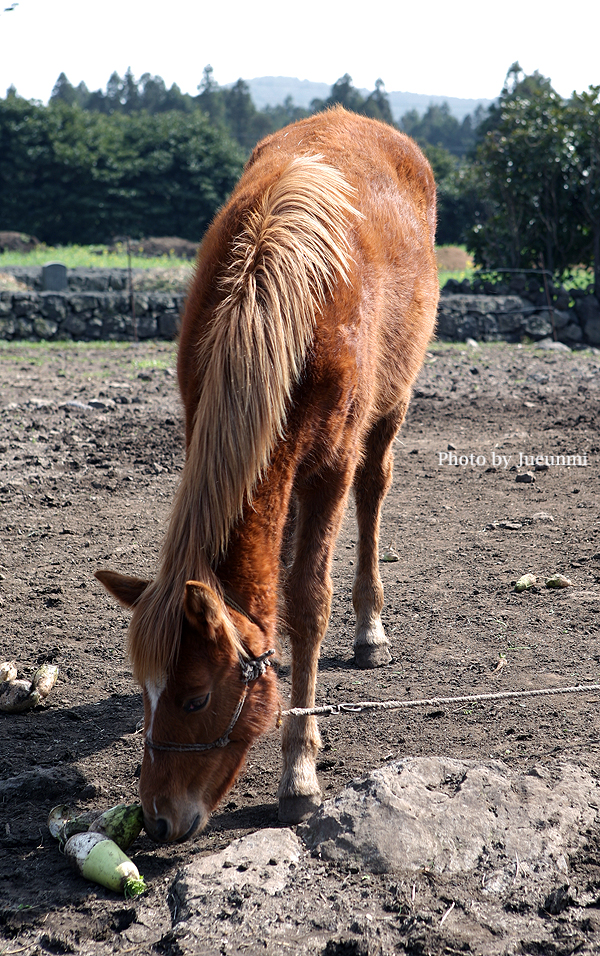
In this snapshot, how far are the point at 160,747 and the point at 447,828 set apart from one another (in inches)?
37.2

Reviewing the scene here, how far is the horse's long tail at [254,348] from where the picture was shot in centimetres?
235

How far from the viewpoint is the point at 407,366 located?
393cm

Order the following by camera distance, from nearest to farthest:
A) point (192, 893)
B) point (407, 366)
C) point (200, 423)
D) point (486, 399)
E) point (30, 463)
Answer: point (192, 893), point (200, 423), point (407, 366), point (30, 463), point (486, 399)

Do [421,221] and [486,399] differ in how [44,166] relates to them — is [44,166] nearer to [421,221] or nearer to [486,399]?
[486,399]

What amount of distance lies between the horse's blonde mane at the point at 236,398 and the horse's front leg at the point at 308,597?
0.46m

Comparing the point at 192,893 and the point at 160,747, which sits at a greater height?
the point at 160,747

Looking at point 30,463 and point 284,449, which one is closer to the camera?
point 284,449

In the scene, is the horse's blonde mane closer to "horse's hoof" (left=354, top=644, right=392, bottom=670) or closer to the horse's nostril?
the horse's nostril

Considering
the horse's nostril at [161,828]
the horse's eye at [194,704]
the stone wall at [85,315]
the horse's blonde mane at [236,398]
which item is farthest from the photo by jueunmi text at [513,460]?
the stone wall at [85,315]

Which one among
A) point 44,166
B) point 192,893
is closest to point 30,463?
point 192,893

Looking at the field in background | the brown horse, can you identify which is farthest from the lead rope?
the field in background

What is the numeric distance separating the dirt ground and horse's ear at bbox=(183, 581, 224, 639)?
824 mm

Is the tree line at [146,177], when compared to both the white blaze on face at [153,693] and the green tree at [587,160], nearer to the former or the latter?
the green tree at [587,160]

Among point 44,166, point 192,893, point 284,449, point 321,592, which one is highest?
point 44,166
